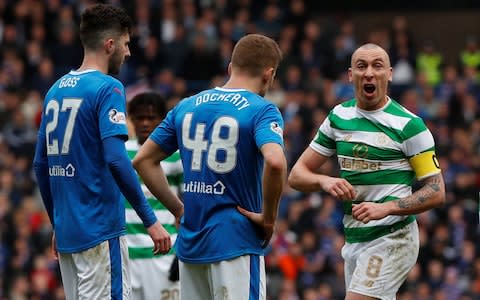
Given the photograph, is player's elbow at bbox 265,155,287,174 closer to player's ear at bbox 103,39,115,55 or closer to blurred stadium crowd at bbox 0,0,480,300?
player's ear at bbox 103,39,115,55

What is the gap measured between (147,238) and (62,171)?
79.4 inches

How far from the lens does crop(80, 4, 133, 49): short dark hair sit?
Result: 341 inches

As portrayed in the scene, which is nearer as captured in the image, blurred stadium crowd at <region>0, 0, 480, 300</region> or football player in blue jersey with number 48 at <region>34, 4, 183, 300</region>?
football player in blue jersey with number 48 at <region>34, 4, 183, 300</region>

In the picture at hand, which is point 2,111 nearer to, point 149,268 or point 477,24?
point 477,24

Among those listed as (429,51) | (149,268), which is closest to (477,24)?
(429,51)

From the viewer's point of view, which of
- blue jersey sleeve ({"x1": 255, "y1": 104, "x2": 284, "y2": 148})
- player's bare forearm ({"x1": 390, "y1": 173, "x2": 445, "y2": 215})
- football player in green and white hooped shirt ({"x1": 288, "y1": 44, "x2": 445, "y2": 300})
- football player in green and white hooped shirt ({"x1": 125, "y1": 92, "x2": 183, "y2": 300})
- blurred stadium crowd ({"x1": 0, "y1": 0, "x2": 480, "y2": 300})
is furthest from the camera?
blurred stadium crowd ({"x1": 0, "y1": 0, "x2": 480, "y2": 300})

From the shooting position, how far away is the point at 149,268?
10.5 meters

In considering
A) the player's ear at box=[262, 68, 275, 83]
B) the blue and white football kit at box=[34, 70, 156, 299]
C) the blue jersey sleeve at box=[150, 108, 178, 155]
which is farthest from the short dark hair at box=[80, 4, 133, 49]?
the player's ear at box=[262, 68, 275, 83]

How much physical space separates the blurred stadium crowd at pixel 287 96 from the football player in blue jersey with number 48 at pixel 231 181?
916cm

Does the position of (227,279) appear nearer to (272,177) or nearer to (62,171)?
(272,177)

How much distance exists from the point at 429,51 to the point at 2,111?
7.87m

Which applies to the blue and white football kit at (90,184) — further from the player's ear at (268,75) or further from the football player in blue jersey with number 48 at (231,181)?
the player's ear at (268,75)

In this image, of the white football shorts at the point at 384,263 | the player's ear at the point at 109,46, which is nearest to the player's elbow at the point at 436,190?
the white football shorts at the point at 384,263

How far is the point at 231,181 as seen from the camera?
822 centimetres
